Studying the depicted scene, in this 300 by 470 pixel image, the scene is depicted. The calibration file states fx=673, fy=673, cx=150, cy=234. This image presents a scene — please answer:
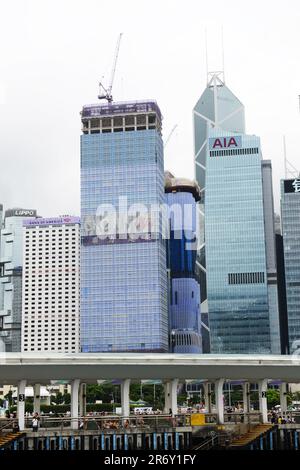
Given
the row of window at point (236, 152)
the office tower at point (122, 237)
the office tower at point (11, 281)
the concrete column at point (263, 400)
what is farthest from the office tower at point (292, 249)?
the concrete column at point (263, 400)

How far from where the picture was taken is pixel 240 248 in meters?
124

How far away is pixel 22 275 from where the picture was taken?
141 meters

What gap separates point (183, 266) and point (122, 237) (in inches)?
1097

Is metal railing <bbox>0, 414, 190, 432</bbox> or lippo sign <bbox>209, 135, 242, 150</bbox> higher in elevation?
lippo sign <bbox>209, 135, 242, 150</bbox>

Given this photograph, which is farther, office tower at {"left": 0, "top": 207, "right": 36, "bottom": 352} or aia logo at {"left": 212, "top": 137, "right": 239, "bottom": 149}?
office tower at {"left": 0, "top": 207, "right": 36, "bottom": 352}

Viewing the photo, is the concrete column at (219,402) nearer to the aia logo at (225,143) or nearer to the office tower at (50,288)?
the aia logo at (225,143)

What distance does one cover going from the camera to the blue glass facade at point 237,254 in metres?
123

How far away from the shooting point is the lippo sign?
5069 inches

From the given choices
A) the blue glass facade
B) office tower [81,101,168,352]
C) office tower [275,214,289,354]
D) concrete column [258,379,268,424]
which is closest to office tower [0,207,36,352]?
office tower [81,101,168,352]

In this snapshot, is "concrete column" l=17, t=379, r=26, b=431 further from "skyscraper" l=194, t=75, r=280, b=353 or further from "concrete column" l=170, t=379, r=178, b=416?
"skyscraper" l=194, t=75, r=280, b=353

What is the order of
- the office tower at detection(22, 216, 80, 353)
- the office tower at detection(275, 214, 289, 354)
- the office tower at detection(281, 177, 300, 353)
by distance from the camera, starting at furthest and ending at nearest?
the office tower at detection(22, 216, 80, 353) < the office tower at detection(275, 214, 289, 354) < the office tower at detection(281, 177, 300, 353)

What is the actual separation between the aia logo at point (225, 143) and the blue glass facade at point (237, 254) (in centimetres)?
92

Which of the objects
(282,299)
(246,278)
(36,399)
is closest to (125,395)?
(36,399)
